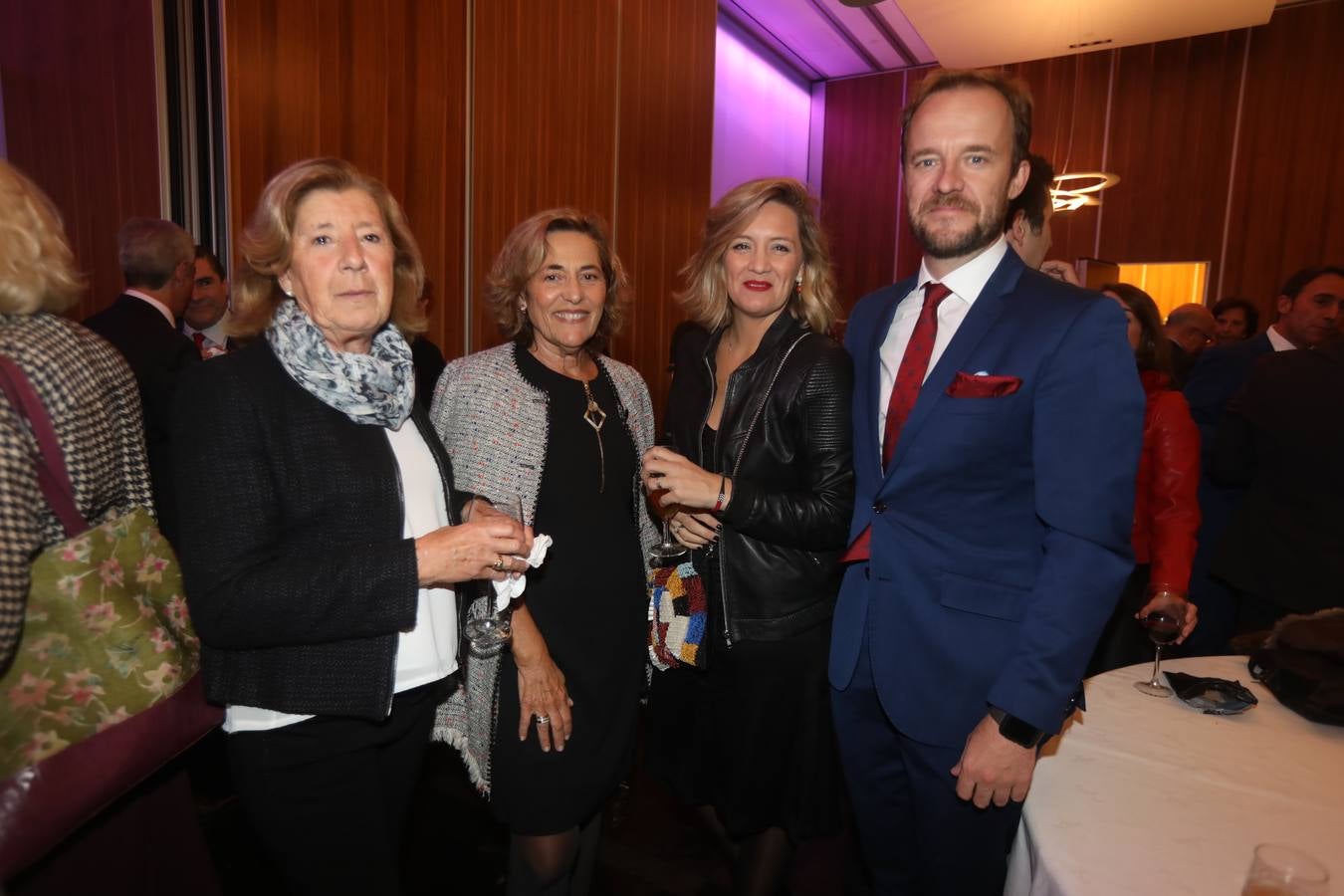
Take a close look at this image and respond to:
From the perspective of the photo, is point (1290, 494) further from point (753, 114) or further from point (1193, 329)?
point (753, 114)

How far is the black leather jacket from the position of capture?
5.65 feet

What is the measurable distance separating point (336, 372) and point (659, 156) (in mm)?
5611

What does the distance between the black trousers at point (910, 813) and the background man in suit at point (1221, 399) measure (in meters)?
2.67

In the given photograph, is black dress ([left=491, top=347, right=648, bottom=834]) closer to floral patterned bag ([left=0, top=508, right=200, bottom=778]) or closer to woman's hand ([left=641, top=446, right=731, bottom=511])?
woman's hand ([left=641, top=446, right=731, bottom=511])

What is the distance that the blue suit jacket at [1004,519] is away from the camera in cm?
129

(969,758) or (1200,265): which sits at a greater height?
(1200,265)

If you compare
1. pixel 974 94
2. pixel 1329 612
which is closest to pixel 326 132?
pixel 974 94

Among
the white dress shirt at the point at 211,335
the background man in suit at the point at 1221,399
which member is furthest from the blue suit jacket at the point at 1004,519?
the white dress shirt at the point at 211,335

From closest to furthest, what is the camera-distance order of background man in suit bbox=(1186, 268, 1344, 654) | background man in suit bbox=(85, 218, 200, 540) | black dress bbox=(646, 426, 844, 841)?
black dress bbox=(646, 426, 844, 841) < background man in suit bbox=(85, 218, 200, 540) < background man in suit bbox=(1186, 268, 1344, 654)

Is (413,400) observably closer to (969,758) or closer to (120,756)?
(120,756)

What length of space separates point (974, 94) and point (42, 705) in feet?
6.22

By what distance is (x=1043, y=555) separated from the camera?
4.52ft

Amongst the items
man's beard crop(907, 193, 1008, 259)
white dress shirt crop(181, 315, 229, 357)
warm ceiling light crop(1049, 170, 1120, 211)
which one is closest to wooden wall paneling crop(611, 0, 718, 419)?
white dress shirt crop(181, 315, 229, 357)

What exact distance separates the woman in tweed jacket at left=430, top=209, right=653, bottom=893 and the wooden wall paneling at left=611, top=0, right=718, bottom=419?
4164mm
